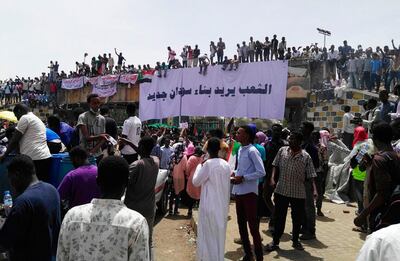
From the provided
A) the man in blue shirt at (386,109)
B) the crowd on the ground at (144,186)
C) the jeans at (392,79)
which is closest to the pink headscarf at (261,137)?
the crowd on the ground at (144,186)

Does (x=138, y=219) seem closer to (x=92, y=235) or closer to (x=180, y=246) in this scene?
(x=92, y=235)

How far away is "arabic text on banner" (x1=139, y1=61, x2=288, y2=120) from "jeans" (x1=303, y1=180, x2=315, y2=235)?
9538 millimetres

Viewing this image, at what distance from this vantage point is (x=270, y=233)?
6566 millimetres

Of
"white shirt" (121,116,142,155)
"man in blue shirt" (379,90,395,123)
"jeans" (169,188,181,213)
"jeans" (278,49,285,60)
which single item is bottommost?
"jeans" (169,188,181,213)

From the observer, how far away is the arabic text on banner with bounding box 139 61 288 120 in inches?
626

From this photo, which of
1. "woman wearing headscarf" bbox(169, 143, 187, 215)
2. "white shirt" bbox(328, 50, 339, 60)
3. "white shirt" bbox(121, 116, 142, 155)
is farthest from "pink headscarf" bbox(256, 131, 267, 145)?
"white shirt" bbox(328, 50, 339, 60)

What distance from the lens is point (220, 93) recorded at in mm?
18031

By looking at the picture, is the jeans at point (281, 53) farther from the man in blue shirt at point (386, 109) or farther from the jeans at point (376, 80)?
the man in blue shirt at point (386, 109)

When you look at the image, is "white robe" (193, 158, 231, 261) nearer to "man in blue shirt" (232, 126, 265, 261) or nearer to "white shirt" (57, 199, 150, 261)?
"man in blue shirt" (232, 126, 265, 261)

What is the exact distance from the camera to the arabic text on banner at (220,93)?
52.1ft

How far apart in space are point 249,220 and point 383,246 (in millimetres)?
3443

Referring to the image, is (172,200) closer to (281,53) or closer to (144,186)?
(144,186)

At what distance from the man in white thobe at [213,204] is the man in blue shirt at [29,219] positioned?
6.75 ft

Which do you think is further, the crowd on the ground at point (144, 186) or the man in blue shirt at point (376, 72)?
the man in blue shirt at point (376, 72)
